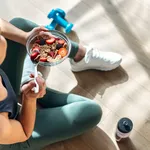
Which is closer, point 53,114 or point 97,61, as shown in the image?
point 53,114

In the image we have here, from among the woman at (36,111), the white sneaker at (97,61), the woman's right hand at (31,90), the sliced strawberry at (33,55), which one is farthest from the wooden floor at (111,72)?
the woman's right hand at (31,90)

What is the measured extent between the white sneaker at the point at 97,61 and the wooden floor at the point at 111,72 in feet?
0.10

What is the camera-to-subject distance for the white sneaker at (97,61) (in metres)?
1.33

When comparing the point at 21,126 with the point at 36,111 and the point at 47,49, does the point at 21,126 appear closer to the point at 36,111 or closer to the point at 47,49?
the point at 36,111

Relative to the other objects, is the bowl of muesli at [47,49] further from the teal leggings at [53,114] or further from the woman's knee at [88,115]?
the woman's knee at [88,115]

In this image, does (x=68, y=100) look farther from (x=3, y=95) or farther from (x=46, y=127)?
(x=3, y=95)

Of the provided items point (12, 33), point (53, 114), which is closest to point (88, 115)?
point (53, 114)

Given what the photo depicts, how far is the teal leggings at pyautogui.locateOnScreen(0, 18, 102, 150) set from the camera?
3.51 ft

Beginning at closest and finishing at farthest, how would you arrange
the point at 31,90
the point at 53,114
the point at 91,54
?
1. the point at 31,90
2. the point at 53,114
3. the point at 91,54

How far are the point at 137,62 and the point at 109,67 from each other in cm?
12

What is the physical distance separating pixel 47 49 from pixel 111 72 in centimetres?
32

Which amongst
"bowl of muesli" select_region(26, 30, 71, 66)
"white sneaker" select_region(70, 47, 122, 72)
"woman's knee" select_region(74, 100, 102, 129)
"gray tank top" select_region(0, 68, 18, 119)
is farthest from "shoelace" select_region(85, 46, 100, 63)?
"gray tank top" select_region(0, 68, 18, 119)

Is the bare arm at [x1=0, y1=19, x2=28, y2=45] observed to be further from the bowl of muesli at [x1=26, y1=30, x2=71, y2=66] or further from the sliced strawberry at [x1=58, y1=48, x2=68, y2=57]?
the sliced strawberry at [x1=58, y1=48, x2=68, y2=57]

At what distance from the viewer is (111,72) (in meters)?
1.39
